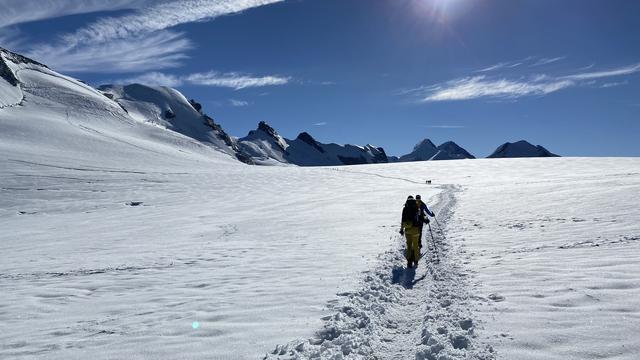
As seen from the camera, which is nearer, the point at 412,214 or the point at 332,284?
the point at 332,284

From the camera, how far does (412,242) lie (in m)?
13.5

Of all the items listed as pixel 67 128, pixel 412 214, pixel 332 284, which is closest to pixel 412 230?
pixel 412 214

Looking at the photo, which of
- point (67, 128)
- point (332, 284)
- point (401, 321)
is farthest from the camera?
point (67, 128)

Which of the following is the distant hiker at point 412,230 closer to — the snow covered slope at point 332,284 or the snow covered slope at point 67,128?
the snow covered slope at point 332,284

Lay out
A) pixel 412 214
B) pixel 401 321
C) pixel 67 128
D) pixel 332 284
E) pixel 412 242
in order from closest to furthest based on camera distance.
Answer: pixel 401 321
pixel 332 284
pixel 412 242
pixel 412 214
pixel 67 128

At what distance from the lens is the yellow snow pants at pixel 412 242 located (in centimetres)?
1331

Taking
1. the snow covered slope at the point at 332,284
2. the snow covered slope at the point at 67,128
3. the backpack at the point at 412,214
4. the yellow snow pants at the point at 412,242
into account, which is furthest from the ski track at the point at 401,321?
the snow covered slope at the point at 67,128

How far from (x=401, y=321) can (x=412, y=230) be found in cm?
545

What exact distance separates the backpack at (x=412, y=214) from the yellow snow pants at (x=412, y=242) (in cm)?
19

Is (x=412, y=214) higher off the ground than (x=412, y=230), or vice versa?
→ (x=412, y=214)

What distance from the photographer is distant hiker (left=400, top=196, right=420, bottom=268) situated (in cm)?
1334

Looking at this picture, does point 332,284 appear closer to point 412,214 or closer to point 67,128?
point 412,214

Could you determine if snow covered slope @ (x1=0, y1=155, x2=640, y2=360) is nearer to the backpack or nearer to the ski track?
the ski track

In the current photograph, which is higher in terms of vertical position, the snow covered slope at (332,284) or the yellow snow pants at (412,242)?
the yellow snow pants at (412,242)
